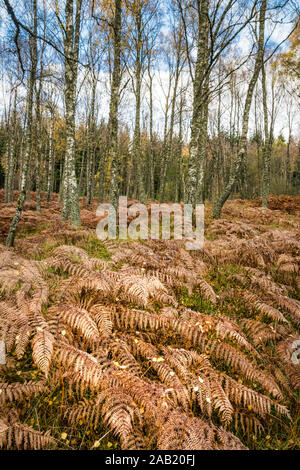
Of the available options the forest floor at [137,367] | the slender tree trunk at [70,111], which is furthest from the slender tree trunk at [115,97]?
the forest floor at [137,367]

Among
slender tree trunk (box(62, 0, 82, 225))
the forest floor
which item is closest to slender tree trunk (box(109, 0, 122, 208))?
slender tree trunk (box(62, 0, 82, 225))

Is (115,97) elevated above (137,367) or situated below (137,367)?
above

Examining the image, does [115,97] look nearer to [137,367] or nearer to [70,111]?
[70,111]

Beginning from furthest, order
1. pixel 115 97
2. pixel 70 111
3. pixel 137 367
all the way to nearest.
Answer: pixel 70 111
pixel 115 97
pixel 137 367

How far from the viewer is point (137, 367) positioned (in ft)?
6.85

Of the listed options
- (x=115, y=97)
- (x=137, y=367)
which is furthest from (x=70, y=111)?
(x=137, y=367)

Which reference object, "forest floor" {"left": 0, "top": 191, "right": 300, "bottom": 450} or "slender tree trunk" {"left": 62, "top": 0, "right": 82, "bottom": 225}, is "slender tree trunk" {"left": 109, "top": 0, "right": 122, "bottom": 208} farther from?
"forest floor" {"left": 0, "top": 191, "right": 300, "bottom": 450}

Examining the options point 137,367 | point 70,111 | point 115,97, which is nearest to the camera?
point 137,367

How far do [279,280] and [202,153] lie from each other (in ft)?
30.9

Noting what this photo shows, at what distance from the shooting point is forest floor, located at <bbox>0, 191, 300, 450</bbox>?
1737mm

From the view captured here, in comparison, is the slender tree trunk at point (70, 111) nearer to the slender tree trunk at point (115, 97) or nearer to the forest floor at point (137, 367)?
the slender tree trunk at point (115, 97)
